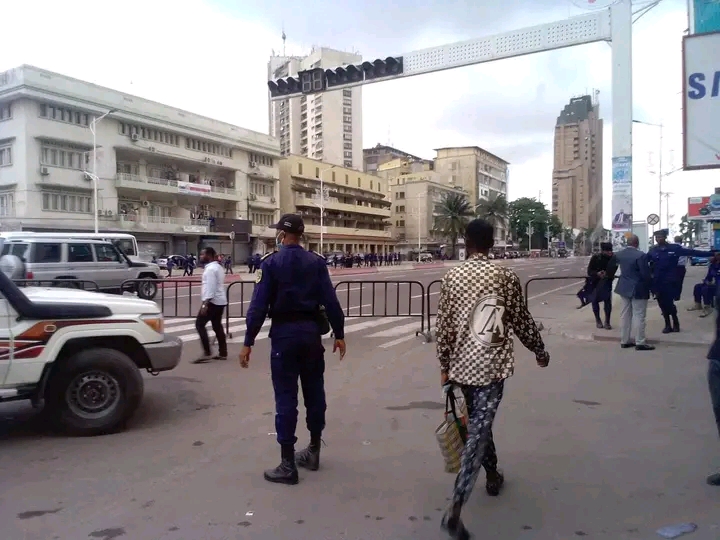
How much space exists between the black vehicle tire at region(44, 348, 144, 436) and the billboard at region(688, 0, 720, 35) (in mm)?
10064

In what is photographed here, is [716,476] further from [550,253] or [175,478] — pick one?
[550,253]

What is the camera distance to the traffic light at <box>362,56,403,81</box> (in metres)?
13.9

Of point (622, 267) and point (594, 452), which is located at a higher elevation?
point (622, 267)

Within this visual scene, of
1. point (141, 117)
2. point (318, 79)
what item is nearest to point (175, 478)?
point (318, 79)

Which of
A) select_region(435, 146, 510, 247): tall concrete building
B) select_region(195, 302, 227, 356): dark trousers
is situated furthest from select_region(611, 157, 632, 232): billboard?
select_region(435, 146, 510, 247): tall concrete building

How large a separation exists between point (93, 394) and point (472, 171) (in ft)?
310

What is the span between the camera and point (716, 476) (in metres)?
3.80

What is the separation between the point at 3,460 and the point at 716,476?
17.0ft

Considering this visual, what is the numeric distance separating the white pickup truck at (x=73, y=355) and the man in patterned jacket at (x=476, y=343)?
125 inches

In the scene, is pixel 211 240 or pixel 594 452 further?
pixel 211 240

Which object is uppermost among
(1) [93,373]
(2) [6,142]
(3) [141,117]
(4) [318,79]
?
(3) [141,117]

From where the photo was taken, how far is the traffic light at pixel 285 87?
14.8 metres

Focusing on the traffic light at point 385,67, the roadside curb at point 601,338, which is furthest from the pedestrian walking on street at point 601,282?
the traffic light at point 385,67

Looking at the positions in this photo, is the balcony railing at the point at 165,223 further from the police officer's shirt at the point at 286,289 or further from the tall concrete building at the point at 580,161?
the police officer's shirt at the point at 286,289
